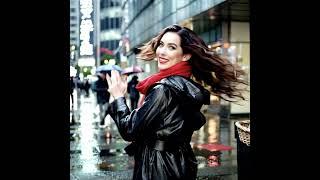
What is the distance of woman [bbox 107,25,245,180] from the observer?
3.07 metres

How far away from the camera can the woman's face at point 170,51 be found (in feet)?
10.9

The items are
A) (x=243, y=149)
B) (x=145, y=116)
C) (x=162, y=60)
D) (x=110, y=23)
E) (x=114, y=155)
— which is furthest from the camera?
(x=110, y=23)

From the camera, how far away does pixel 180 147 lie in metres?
3.22

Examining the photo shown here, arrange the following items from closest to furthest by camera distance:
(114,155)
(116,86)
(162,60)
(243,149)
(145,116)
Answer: (145,116) → (116,86) → (162,60) → (243,149) → (114,155)

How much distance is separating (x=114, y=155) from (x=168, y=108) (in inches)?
261

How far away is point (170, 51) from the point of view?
3.34 meters

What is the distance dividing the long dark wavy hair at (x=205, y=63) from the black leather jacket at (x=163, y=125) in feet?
0.95

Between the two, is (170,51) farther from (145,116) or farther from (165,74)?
(145,116)

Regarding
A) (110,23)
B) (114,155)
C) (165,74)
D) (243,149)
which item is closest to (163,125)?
(165,74)

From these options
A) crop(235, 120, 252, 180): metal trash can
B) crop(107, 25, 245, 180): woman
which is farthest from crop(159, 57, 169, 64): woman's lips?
crop(235, 120, 252, 180): metal trash can
